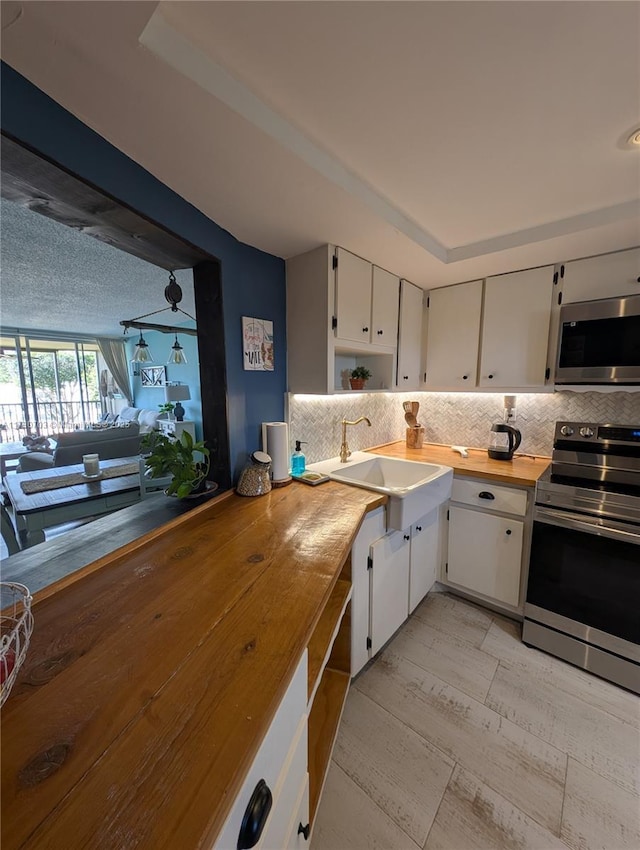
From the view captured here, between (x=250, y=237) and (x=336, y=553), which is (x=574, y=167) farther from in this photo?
(x=336, y=553)

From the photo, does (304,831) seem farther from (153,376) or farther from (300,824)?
(153,376)

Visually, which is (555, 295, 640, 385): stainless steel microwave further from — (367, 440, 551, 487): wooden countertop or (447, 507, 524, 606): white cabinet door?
(447, 507, 524, 606): white cabinet door

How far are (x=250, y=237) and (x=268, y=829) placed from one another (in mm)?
1938

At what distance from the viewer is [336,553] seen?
103 cm

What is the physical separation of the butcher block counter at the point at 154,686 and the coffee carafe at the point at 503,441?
165 centimetres

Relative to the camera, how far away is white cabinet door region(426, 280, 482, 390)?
226 centimetres

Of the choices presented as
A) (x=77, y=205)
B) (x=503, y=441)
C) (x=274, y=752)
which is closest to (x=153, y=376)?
(x=77, y=205)

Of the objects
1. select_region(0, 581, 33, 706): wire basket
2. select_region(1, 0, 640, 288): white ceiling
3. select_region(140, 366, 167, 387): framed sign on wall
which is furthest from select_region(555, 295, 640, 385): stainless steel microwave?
select_region(140, 366, 167, 387): framed sign on wall

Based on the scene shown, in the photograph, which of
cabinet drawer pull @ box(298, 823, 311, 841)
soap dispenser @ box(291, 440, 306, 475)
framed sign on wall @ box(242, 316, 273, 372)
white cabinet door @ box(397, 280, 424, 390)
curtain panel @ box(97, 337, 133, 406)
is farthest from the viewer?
curtain panel @ box(97, 337, 133, 406)

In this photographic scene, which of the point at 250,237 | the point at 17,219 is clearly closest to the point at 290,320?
the point at 250,237

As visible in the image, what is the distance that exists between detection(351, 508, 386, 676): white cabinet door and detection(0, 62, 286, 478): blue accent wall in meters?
0.72

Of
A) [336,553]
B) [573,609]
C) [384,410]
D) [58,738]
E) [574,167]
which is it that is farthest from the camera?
[384,410]

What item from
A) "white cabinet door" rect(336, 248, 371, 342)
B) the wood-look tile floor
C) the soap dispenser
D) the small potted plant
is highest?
"white cabinet door" rect(336, 248, 371, 342)

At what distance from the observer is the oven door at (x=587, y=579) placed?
1523mm
